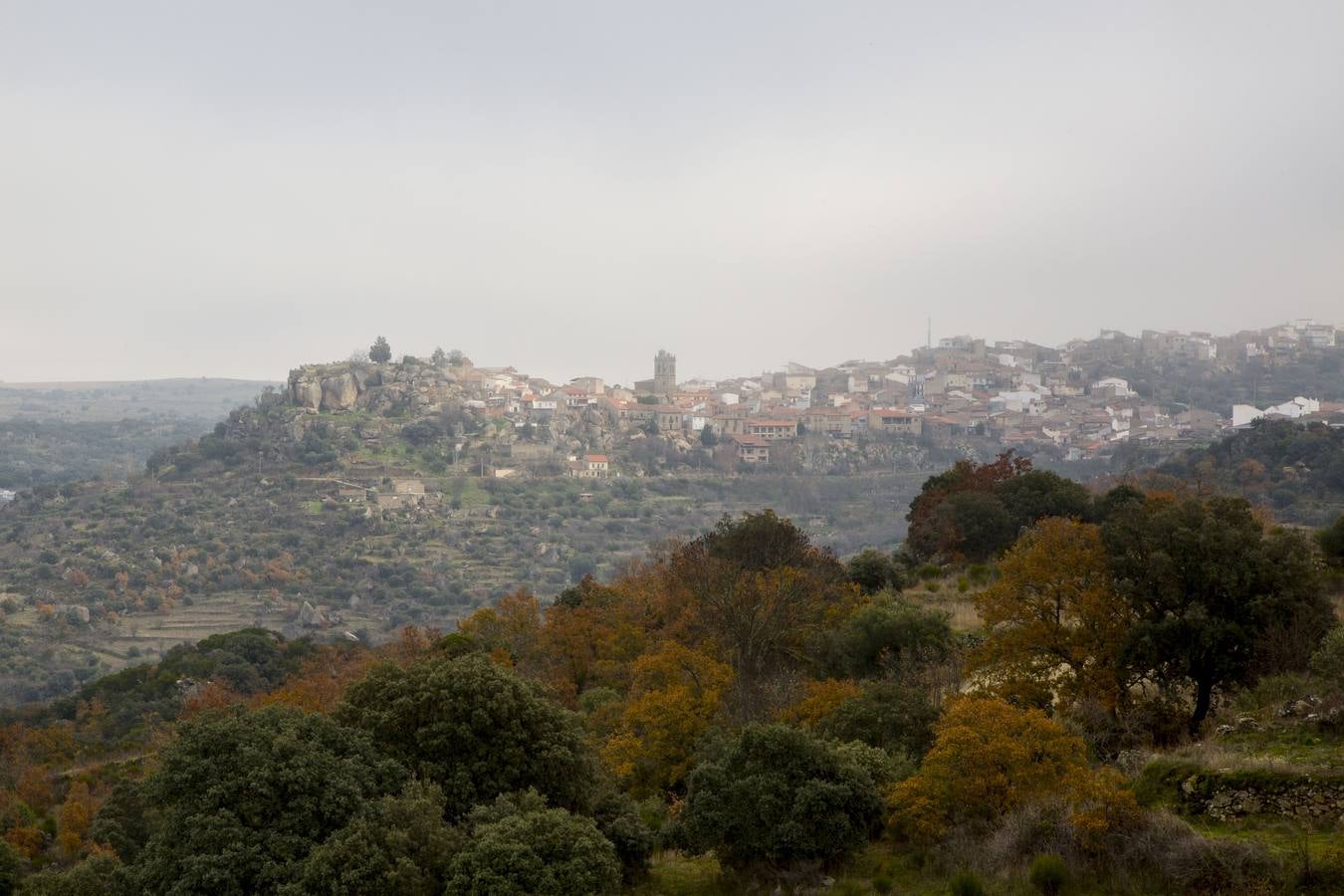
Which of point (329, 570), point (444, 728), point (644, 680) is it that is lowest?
point (329, 570)

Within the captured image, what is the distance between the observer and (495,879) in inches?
325

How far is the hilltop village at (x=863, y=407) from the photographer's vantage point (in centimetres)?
7869

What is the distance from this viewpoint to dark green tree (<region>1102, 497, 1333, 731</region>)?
37.3 ft

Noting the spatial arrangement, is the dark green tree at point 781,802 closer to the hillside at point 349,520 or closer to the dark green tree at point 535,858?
the dark green tree at point 535,858

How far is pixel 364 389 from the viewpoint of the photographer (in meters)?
89.0

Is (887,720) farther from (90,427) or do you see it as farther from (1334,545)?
(90,427)

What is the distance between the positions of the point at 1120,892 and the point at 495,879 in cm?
451

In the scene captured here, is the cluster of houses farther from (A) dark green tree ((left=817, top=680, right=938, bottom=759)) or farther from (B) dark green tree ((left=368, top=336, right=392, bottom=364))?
(A) dark green tree ((left=817, top=680, right=938, bottom=759))

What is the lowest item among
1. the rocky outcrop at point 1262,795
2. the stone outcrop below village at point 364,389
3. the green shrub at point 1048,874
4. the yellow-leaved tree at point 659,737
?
the yellow-leaved tree at point 659,737

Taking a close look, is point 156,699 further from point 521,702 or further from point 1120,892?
point 1120,892

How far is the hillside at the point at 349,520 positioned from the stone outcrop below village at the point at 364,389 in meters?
0.18

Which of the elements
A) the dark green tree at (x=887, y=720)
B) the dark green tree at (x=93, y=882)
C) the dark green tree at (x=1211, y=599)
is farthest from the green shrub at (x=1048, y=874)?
the dark green tree at (x=93, y=882)

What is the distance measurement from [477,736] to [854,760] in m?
3.66

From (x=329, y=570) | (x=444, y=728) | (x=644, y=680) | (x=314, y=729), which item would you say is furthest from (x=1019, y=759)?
(x=329, y=570)
